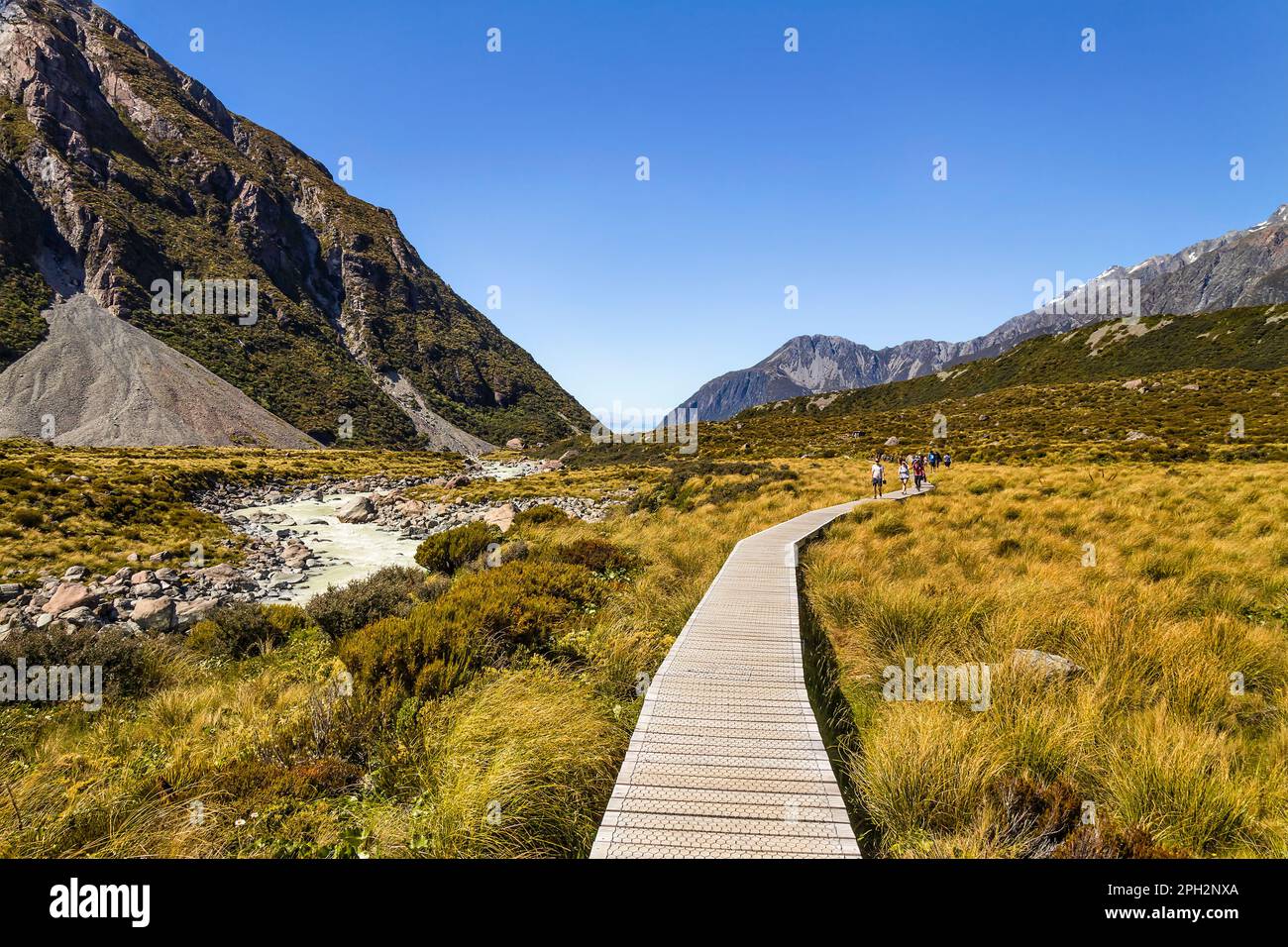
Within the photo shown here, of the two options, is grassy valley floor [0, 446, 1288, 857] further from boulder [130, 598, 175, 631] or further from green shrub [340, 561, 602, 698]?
boulder [130, 598, 175, 631]

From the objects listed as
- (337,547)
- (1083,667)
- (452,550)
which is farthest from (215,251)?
(1083,667)

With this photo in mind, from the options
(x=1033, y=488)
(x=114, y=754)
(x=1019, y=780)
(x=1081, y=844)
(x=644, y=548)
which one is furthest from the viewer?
(x=1033, y=488)

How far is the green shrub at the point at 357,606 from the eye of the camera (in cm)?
930

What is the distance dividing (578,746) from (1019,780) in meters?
3.31

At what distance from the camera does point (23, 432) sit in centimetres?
6184

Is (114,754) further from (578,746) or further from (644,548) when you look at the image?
(644,548)

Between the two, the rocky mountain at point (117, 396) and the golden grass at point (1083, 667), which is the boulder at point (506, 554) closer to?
the golden grass at point (1083, 667)

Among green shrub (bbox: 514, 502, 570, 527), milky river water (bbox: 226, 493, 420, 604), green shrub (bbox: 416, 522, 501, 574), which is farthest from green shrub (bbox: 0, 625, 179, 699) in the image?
green shrub (bbox: 514, 502, 570, 527)

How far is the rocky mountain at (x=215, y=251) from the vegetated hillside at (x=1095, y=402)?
269ft

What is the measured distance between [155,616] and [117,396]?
86.1 metres

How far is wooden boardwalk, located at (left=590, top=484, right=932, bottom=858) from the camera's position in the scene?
317 cm

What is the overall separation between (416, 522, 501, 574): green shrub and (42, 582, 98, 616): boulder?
22.2 ft

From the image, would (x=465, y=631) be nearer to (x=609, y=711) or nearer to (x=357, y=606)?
(x=609, y=711)
